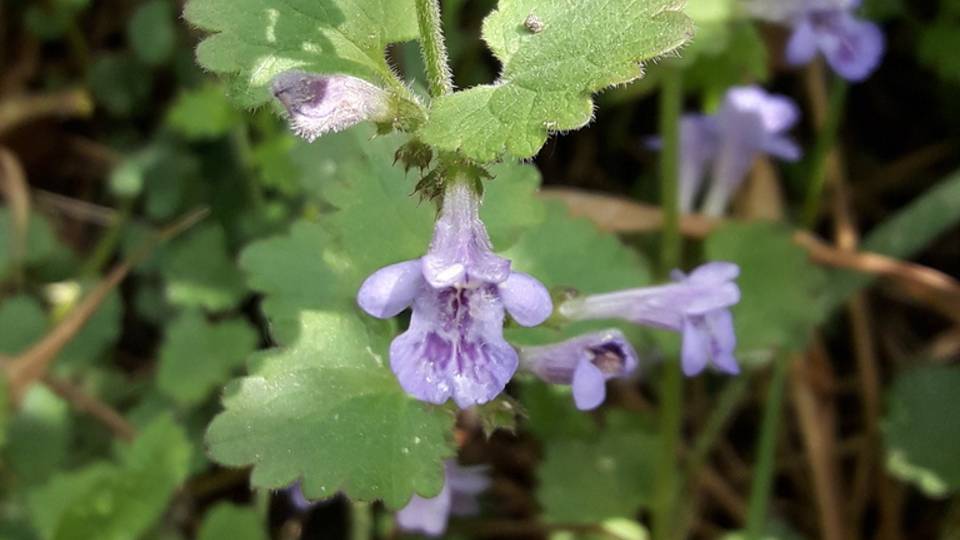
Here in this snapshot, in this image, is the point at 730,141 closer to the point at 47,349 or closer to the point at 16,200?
the point at 47,349

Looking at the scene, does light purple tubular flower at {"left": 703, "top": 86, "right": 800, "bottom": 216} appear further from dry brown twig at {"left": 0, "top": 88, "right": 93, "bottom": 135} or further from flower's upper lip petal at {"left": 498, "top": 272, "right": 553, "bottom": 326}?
dry brown twig at {"left": 0, "top": 88, "right": 93, "bottom": 135}

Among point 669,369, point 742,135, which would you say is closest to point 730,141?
point 742,135

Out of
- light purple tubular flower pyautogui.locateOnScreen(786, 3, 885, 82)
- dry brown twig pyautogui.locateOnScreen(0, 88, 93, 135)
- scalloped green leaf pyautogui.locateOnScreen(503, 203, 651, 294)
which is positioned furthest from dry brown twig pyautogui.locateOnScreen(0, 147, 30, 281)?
light purple tubular flower pyautogui.locateOnScreen(786, 3, 885, 82)

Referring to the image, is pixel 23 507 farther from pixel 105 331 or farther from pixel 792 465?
pixel 792 465

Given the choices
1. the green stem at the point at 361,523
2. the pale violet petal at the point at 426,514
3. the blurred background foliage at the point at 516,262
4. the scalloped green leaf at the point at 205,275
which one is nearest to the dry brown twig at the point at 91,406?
the blurred background foliage at the point at 516,262

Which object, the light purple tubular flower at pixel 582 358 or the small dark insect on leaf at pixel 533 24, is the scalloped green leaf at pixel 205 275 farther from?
the small dark insect on leaf at pixel 533 24

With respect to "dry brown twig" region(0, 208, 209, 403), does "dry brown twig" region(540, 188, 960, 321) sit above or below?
above
